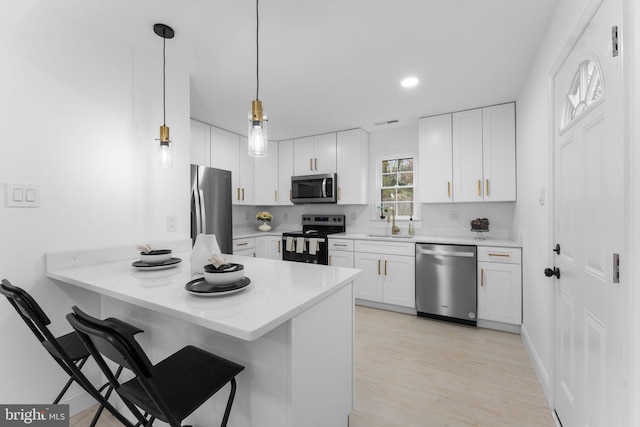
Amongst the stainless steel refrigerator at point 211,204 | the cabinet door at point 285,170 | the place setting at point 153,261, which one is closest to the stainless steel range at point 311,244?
the cabinet door at point 285,170

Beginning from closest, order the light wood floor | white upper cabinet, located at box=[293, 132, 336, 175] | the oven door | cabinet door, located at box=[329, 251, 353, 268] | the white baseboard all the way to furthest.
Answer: the light wood floor → the white baseboard → cabinet door, located at box=[329, 251, 353, 268] → the oven door → white upper cabinet, located at box=[293, 132, 336, 175]

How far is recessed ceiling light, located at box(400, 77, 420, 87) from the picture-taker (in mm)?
2588

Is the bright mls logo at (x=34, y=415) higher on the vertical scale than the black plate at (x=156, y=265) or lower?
lower

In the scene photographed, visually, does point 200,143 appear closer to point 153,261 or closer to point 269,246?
point 269,246

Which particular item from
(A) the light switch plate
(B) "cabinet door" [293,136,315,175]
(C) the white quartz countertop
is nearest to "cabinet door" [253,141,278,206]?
(B) "cabinet door" [293,136,315,175]

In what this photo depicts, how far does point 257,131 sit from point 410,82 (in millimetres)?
1840

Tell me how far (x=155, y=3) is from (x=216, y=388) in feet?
6.75

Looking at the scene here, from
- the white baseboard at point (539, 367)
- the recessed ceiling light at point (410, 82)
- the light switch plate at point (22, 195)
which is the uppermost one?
the recessed ceiling light at point (410, 82)

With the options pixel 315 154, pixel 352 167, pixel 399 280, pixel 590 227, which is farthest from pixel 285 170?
pixel 590 227

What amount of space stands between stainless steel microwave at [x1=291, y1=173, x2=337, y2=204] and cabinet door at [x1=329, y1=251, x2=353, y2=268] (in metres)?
0.79

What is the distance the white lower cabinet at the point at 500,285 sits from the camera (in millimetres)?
2824

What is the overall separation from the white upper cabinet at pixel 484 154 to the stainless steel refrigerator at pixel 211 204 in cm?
271

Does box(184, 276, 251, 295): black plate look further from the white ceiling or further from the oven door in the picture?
the oven door

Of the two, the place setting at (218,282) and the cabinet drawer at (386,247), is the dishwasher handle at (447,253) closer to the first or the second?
the cabinet drawer at (386,247)
